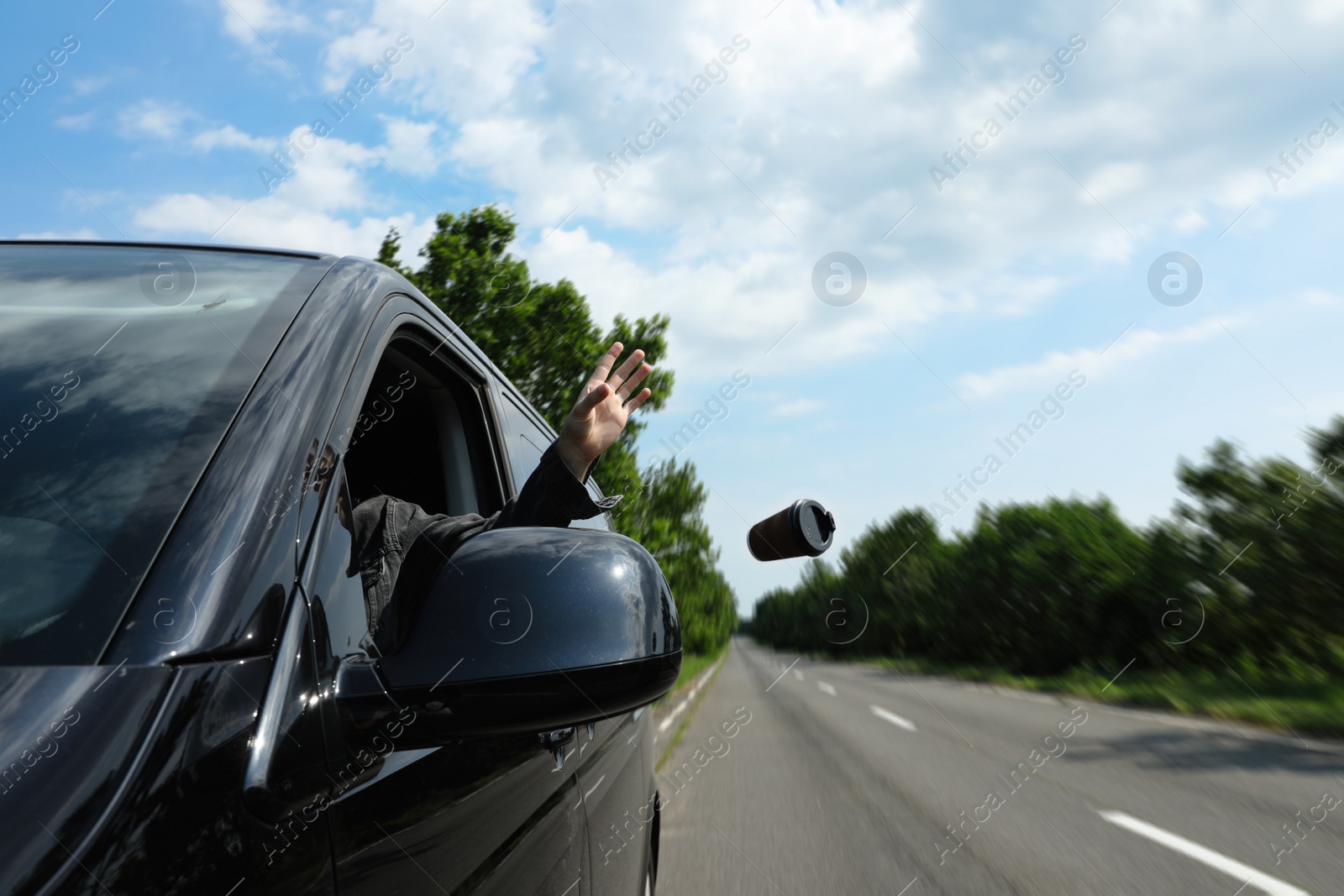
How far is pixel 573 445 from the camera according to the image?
1.80 metres

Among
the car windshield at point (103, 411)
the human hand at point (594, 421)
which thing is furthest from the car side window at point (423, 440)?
the car windshield at point (103, 411)

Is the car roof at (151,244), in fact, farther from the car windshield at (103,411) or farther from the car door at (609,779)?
the car door at (609,779)

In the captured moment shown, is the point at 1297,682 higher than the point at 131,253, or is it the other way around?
the point at 131,253

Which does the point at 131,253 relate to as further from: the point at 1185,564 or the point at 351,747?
the point at 1185,564

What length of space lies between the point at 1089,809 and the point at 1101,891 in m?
2.16

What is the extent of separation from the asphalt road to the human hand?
12.1 feet

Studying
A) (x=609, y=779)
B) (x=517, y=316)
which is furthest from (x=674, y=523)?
(x=609, y=779)

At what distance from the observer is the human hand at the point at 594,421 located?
70.2 inches

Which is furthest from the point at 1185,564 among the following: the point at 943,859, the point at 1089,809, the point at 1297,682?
Result: the point at 943,859

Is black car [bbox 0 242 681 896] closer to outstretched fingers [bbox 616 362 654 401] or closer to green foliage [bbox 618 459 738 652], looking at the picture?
outstretched fingers [bbox 616 362 654 401]

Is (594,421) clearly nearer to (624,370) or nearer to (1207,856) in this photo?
(624,370)

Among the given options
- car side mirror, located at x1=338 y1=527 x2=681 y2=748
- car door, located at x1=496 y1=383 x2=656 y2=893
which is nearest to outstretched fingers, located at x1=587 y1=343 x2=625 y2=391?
car door, located at x1=496 y1=383 x2=656 y2=893

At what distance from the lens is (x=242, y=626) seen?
82 centimetres

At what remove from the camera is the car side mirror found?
2.87 feet
